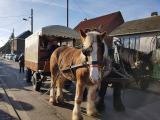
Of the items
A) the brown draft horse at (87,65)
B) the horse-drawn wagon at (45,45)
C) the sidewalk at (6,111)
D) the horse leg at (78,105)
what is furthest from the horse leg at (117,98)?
the horse-drawn wagon at (45,45)

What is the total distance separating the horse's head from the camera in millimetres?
7414

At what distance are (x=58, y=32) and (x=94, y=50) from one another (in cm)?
679

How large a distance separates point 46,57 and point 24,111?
4.58 meters

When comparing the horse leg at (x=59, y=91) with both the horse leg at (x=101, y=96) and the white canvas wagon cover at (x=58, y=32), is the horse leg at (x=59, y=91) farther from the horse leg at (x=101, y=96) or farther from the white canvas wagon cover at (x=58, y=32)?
the white canvas wagon cover at (x=58, y=32)

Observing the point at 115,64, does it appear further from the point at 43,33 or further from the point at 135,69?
the point at 43,33

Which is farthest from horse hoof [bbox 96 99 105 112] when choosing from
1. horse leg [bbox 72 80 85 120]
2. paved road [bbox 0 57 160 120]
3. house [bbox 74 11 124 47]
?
house [bbox 74 11 124 47]

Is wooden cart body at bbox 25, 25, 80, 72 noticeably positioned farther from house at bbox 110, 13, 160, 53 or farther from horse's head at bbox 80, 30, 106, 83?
house at bbox 110, 13, 160, 53

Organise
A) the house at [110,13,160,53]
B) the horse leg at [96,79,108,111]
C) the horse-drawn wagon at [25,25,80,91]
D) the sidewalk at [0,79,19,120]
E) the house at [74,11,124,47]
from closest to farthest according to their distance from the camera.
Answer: the sidewalk at [0,79,19,120], the horse leg at [96,79,108,111], the horse-drawn wagon at [25,25,80,91], the house at [110,13,160,53], the house at [74,11,124,47]

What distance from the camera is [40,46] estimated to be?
14.4m

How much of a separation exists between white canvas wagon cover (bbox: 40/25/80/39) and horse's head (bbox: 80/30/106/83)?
20.0 feet

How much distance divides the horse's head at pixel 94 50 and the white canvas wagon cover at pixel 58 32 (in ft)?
20.0

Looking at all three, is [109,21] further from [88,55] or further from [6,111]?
[88,55]

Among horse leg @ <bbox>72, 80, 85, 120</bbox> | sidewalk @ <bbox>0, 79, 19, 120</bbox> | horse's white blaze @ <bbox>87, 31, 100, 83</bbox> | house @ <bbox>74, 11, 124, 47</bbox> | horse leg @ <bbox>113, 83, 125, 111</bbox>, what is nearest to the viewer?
horse's white blaze @ <bbox>87, 31, 100, 83</bbox>

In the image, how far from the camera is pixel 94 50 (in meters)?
7.60
